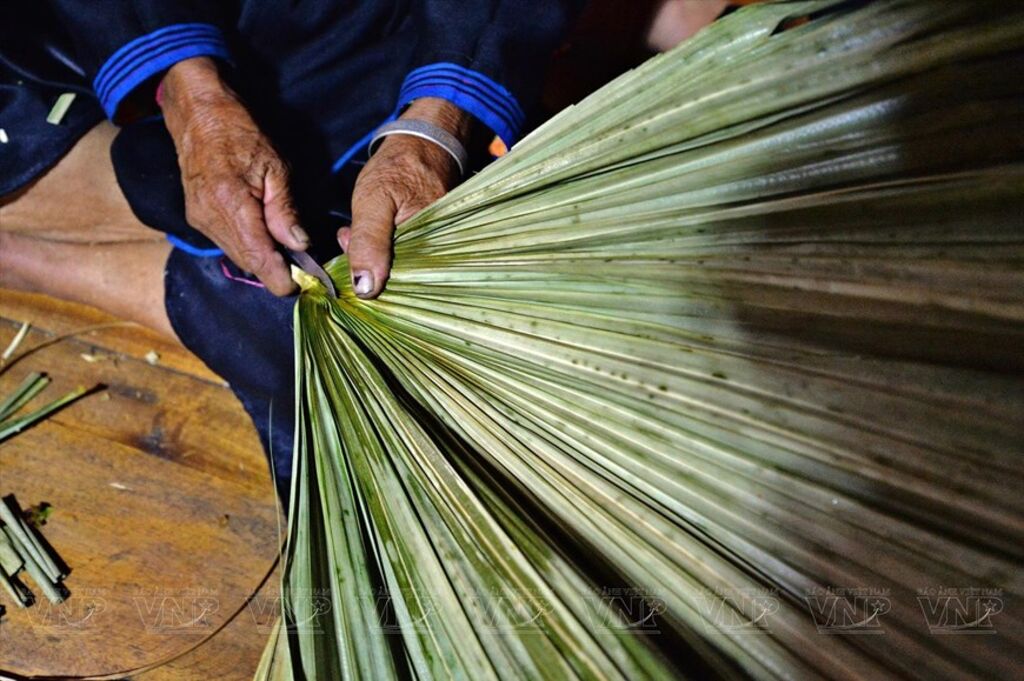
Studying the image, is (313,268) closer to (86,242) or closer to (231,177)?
(231,177)

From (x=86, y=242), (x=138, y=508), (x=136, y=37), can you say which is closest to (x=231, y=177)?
(x=136, y=37)

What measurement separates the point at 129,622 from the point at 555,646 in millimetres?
793

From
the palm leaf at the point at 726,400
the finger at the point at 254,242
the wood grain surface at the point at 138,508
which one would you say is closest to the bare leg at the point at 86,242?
the wood grain surface at the point at 138,508

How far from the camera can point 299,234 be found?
1197 mm

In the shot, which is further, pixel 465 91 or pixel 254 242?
pixel 465 91

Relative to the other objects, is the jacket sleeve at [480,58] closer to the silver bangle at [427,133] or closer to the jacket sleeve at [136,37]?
the silver bangle at [427,133]

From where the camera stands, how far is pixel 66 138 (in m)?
1.57

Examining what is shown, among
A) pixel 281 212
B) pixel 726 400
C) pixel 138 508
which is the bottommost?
pixel 138 508

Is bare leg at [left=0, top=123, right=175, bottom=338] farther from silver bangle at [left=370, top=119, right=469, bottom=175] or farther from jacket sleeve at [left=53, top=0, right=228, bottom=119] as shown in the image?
silver bangle at [left=370, top=119, right=469, bottom=175]

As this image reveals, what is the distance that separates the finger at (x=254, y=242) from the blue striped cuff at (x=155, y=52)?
334 mm

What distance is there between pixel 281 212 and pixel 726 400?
28.7 inches

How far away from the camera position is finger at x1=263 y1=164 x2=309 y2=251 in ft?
3.93

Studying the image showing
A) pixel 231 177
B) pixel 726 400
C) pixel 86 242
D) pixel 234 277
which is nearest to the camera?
pixel 726 400

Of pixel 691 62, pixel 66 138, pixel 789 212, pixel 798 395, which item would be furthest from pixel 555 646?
pixel 66 138
